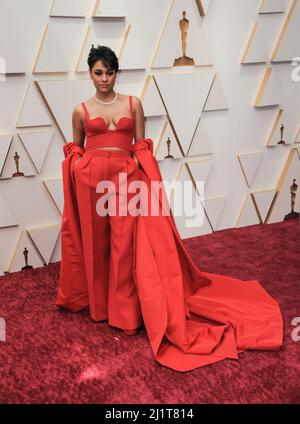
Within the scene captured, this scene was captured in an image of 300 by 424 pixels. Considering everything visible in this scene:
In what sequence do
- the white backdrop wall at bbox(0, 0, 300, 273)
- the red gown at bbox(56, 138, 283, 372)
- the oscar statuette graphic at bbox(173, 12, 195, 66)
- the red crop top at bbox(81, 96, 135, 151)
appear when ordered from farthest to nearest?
1. the oscar statuette graphic at bbox(173, 12, 195, 66)
2. the white backdrop wall at bbox(0, 0, 300, 273)
3. the red crop top at bbox(81, 96, 135, 151)
4. the red gown at bbox(56, 138, 283, 372)

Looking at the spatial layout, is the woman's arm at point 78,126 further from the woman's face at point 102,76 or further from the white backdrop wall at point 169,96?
the white backdrop wall at point 169,96

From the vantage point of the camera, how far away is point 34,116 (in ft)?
9.96

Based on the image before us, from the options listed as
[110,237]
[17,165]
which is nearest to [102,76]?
[110,237]

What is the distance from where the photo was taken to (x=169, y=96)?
339 centimetres

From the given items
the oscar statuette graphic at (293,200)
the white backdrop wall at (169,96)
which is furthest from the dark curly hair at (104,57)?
the oscar statuette graphic at (293,200)

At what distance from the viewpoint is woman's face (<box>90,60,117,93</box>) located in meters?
2.24

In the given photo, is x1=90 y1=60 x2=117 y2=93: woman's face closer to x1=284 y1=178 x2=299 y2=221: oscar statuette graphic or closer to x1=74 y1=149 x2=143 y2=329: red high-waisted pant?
x1=74 y1=149 x2=143 y2=329: red high-waisted pant

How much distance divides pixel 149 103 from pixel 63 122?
2.01ft

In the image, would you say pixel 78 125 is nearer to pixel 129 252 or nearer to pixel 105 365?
pixel 129 252

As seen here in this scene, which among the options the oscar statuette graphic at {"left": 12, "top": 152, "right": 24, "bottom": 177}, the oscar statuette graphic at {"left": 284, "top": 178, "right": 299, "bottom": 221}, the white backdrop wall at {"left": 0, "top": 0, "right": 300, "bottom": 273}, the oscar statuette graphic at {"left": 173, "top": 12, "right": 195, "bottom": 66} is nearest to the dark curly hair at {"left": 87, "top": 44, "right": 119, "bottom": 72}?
the white backdrop wall at {"left": 0, "top": 0, "right": 300, "bottom": 273}

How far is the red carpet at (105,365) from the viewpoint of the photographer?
192cm

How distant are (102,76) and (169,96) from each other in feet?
3.95

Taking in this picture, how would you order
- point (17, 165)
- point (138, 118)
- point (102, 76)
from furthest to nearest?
point (17, 165) → point (138, 118) → point (102, 76)
